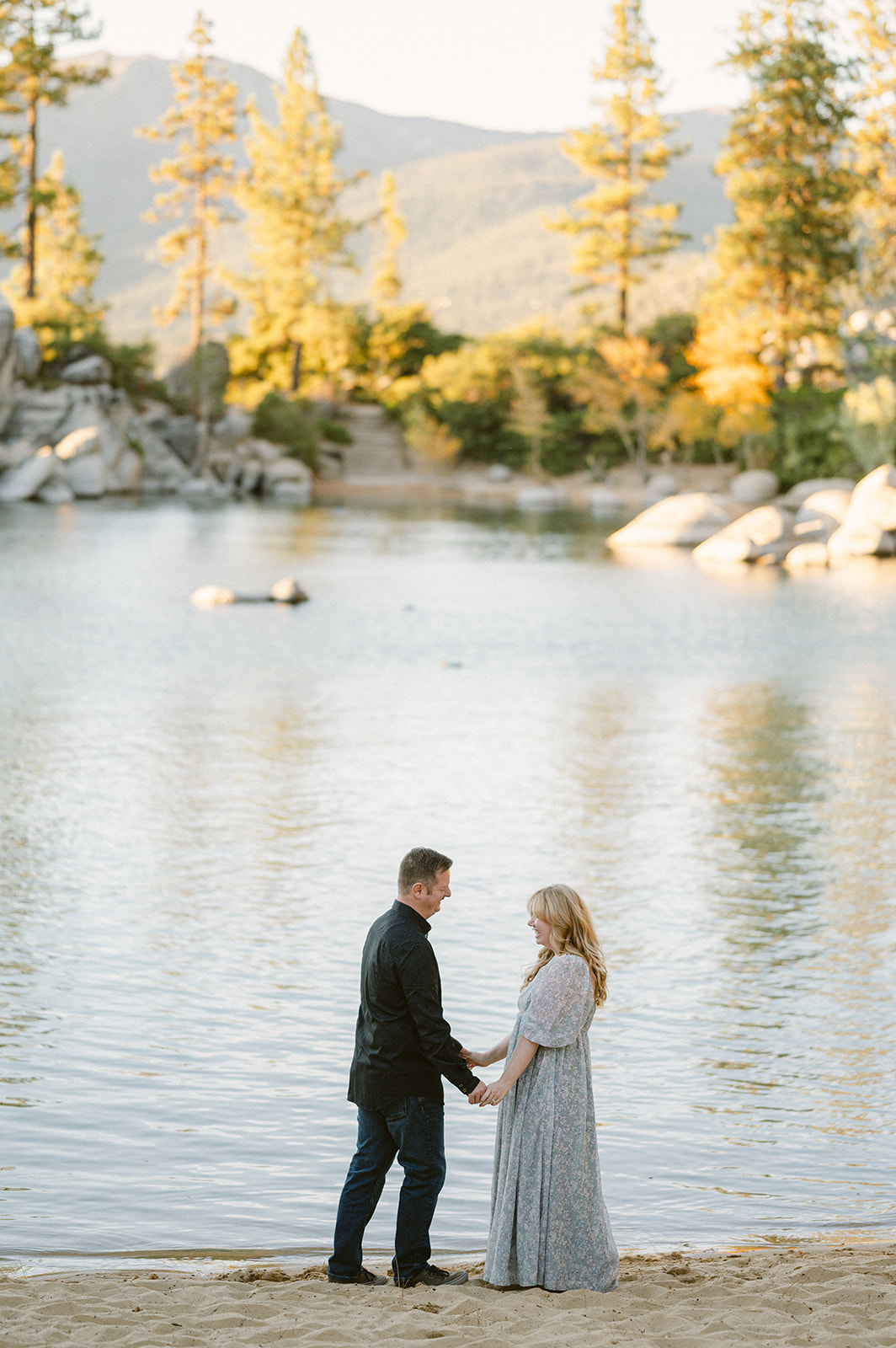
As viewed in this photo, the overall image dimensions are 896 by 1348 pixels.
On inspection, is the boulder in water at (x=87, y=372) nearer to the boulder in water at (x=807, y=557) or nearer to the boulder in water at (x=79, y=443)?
the boulder in water at (x=79, y=443)

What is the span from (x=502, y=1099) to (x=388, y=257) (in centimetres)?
8327

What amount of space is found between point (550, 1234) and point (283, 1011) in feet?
11.5

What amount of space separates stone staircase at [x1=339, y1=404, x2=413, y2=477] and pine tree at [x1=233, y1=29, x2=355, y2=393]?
3.78 m

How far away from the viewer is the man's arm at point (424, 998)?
196 inches

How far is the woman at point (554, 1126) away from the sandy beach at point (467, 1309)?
122 mm

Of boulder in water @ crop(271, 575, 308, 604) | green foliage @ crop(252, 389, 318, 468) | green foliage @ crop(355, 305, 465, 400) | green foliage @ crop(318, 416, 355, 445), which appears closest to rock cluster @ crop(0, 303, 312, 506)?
green foliage @ crop(252, 389, 318, 468)

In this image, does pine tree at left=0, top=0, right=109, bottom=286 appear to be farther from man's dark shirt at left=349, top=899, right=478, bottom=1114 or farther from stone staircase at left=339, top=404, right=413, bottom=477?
man's dark shirt at left=349, top=899, right=478, bottom=1114

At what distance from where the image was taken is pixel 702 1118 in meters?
6.98

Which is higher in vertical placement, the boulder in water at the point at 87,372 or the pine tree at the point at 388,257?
the pine tree at the point at 388,257

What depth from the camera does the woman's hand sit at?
4863mm

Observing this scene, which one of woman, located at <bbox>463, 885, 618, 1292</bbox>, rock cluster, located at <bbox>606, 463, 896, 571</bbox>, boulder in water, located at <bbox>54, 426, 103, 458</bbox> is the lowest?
woman, located at <bbox>463, 885, 618, 1292</bbox>

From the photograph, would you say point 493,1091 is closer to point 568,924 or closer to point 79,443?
point 568,924

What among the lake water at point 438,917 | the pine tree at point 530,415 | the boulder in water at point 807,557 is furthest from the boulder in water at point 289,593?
the pine tree at point 530,415

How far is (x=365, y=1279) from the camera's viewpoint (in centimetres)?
520
